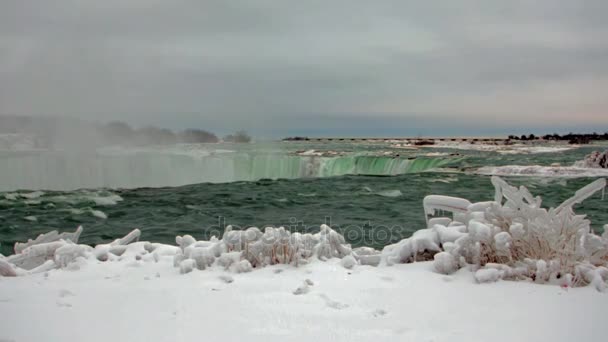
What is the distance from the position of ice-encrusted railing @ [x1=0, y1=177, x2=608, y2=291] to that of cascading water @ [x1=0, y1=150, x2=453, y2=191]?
8617mm

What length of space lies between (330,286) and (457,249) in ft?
3.20

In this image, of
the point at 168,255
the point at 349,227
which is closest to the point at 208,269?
the point at 168,255

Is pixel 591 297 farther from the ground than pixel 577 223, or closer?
closer

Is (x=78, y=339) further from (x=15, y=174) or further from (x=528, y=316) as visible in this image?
(x=15, y=174)

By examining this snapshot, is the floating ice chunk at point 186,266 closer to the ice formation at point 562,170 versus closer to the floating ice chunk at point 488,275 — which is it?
the floating ice chunk at point 488,275

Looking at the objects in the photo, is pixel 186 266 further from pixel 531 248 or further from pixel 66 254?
pixel 531 248

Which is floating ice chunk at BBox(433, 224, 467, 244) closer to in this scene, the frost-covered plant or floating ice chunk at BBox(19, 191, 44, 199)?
the frost-covered plant

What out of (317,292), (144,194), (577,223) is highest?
(577,223)

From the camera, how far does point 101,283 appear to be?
296 cm

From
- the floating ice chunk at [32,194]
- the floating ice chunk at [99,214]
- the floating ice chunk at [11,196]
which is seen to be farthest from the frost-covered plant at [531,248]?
the floating ice chunk at [32,194]

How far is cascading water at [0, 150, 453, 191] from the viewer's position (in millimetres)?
11406

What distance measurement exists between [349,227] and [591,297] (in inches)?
211

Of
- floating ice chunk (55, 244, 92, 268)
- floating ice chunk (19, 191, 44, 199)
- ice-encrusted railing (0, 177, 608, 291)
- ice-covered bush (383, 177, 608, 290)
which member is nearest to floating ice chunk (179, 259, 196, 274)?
ice-encrusted railing (0, 177, 608, 291)

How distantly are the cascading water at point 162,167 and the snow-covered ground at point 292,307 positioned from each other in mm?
9565
